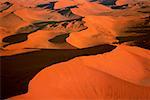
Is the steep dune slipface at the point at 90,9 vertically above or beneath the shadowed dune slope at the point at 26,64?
beneath

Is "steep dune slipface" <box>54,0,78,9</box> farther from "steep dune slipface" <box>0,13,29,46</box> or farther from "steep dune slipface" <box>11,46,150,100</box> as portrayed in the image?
"steep dune slipface" <box>11,46,150,100</box>

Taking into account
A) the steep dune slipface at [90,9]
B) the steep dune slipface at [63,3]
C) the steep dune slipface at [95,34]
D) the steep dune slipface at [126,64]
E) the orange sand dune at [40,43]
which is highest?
the steep dune slipface at [126,64]

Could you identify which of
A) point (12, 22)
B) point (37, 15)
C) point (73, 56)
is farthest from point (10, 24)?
point (73, 56)

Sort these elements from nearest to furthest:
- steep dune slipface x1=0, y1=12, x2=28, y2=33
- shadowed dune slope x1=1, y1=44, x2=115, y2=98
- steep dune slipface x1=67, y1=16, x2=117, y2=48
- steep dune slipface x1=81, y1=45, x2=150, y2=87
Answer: steep dune slipface x1=81, y1=45, x2=150, y2=87 → shadowed dune slope x1=1, y1=44, x2=115, y2=98 → steep dune slipface x1=67, y1=16, x2=117, y2=48 → steep dune slipface x1=0, y1=12, x2=28, y2=33

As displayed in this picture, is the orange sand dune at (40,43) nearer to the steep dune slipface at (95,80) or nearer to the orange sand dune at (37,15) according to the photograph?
the steep dune slipface at (95,80)

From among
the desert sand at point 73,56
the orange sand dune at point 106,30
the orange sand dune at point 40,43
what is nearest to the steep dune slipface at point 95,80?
the desert sand at point 73,56

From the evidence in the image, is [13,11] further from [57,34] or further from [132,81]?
[132,81]

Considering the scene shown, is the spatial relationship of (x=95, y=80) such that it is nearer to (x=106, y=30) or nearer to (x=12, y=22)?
(x=106, y=30)

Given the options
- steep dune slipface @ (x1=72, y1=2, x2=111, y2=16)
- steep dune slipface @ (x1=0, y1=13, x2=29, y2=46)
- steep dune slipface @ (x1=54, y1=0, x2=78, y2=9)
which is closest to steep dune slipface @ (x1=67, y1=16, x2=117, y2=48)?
steep dune slipface @ (x1=0, y1=13, x2=29, y2=46)

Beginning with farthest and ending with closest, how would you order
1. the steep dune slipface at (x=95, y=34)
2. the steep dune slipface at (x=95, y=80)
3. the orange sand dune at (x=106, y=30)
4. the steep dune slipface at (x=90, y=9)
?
1. the steep dune slipface at (x=90, y=9)
2. the orange sand dune at (x=106, y=30)
3. the steep dune slipface at (x=95, y=34)
4. the steep dune slipface at (x=95, y=80)
